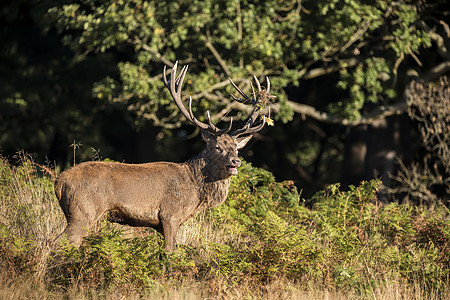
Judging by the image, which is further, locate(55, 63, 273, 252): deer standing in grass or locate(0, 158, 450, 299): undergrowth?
locate(55, 63, 273, 252): deer standing in grass

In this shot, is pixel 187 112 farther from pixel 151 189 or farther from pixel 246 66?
pixel 246 66

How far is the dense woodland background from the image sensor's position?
42.7 ft

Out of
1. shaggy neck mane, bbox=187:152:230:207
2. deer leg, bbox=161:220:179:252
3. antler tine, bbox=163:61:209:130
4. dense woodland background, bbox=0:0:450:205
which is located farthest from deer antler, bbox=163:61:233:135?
dense woodland background, bbox=0:0:450:205

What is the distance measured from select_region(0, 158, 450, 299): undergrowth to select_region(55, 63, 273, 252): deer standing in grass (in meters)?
0.22

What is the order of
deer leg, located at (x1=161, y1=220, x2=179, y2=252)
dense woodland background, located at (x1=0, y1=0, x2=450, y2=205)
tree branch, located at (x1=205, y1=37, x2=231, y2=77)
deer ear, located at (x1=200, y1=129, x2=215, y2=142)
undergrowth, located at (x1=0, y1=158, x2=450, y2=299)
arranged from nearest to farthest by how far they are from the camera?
undergrowth, located at (x1=0, y1=158, x2=450, y2=299) < deer leg, located at (x1=161, y1=220, x2=179, y2=252) < deer ear, located at (x1=200, y1=129, x2=215, y2=142) < dense woodland background, located at (x1=0, y1=0, x2=450, y2=205) < tree branch, located at (x1=205, y1=37, x2=231, y2=77)

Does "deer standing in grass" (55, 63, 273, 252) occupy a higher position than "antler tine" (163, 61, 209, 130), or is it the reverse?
"antler tine" (163, 61, 209, 130)

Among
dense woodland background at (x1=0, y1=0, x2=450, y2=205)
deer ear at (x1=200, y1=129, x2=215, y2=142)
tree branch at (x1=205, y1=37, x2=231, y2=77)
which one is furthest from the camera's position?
tree branch at (x1=205, y1=37, x2=231, y2=77)

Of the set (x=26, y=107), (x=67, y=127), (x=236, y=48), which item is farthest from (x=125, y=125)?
(x=236, y=48)

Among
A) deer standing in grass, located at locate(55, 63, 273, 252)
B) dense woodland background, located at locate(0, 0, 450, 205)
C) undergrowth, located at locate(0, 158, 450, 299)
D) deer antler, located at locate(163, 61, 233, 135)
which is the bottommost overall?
dense woodland background, located at locate(0, 0, 450, 205)

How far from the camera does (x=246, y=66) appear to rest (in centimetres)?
1314

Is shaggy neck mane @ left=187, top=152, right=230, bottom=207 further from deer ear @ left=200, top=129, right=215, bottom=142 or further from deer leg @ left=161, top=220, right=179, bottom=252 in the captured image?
deer leg @ left=161, top=220, right=179, bottom=252

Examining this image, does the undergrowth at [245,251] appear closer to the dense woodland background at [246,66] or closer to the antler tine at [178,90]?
the antler tine at [178,90]

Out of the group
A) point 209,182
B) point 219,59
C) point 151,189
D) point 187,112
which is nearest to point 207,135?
point 187,112

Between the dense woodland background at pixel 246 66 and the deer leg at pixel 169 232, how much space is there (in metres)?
3.22
